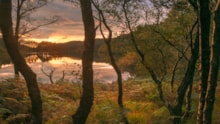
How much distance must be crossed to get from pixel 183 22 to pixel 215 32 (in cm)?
669

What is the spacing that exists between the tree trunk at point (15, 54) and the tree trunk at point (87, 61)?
1.20 m

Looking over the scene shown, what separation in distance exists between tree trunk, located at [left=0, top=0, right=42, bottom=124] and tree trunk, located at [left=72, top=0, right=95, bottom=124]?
120 cm

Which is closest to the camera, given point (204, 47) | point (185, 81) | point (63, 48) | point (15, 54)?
point (204, 47)

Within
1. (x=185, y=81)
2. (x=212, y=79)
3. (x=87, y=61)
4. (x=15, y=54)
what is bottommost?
(x=185, y=81)

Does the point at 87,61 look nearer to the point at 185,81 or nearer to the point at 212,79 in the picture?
the point at 212,79

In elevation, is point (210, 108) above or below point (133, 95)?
above

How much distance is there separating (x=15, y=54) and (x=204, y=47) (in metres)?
5.04

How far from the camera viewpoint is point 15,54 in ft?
33.8

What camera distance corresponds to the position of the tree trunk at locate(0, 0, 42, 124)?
9812mm

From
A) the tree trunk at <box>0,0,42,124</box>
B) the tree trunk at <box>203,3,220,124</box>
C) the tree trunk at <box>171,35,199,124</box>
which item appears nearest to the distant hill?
the tree trunk at <box>171,35,199,124</box>

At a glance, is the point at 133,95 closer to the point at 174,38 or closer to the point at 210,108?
the point at 174,38

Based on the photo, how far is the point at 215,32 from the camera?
8.23 meters

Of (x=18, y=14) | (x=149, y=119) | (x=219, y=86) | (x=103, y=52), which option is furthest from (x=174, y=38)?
(x=103, y=52)

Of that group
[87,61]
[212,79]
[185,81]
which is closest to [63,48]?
[185,81]
